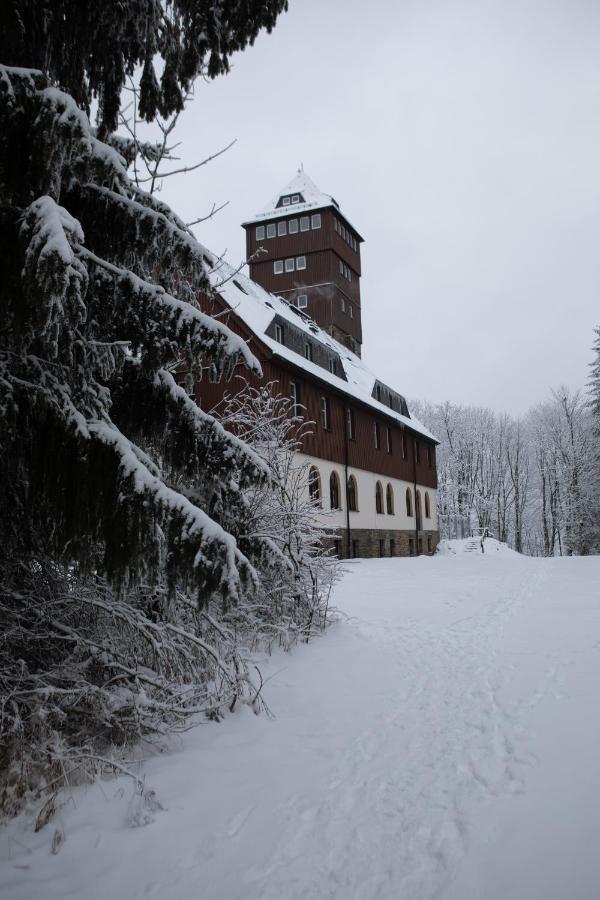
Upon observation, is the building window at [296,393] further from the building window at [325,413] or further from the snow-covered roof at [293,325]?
the building window at [325,413]

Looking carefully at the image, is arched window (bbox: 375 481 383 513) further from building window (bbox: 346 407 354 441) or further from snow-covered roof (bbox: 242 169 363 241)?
snow-covered roof (bbox: 242 169 363 241)

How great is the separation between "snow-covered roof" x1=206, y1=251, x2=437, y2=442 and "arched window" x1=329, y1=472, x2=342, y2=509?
10.8 feet

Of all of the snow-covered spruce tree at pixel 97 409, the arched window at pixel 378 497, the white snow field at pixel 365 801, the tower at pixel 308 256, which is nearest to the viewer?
the white snow field at pixel 365 801

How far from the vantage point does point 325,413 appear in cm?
2322

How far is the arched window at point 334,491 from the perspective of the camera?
23328mm

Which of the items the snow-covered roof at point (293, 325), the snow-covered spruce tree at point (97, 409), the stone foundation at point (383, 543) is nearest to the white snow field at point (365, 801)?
the snow-covered spruce tree at point (97, 409)

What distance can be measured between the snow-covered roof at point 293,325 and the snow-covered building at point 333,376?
6 centimetres

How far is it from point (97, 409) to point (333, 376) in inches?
837

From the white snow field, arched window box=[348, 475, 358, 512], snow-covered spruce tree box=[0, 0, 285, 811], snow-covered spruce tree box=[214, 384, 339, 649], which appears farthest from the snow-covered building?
the white snow field

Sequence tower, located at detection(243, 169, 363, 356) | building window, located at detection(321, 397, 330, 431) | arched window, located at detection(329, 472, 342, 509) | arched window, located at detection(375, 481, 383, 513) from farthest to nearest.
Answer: tower, located at detection(243, 169, 363, 356)
arched window, located at detection(375, 481, 383, 513)
arched window, located at detection(329, 472, 342, 509)
building window, located at detection(321, 397, 330, 431)

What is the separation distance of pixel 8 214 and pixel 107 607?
7.87ft

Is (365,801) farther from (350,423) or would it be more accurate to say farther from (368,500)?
(368,500)

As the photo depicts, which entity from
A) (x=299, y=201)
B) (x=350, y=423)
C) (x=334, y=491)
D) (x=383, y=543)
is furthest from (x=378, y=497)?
(x=299, y=201)

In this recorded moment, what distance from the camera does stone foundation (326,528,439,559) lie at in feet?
78.2
